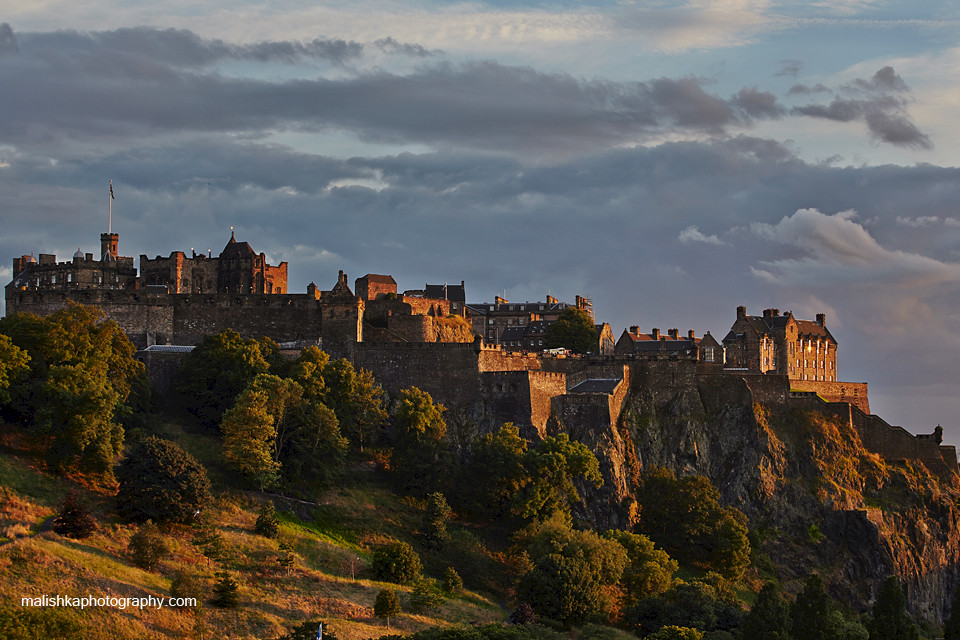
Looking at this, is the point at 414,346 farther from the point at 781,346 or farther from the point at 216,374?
the point at 781,346

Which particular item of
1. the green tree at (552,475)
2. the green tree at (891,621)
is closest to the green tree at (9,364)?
the green tree at (552,475)

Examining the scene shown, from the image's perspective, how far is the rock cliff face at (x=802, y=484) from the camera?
280 feet

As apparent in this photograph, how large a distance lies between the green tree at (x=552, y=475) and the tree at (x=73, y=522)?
91.3ft

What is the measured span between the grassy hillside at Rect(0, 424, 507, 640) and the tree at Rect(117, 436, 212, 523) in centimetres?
102

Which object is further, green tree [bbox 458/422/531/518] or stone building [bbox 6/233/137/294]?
stone building [bbox 6/233/137/294]

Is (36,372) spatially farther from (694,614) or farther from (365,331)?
(694,614)

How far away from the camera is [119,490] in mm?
60375

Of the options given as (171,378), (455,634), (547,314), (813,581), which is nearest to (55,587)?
(455,634)

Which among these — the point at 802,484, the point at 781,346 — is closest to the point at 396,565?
the point at 802,484

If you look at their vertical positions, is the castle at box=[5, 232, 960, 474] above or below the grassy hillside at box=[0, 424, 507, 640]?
above

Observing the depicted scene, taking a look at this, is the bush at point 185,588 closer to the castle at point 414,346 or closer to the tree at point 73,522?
the tree at point 73,522

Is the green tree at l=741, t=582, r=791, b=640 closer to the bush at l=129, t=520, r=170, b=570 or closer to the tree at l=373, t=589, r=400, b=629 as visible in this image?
the tree at l=373, t=589, r=400, b=629

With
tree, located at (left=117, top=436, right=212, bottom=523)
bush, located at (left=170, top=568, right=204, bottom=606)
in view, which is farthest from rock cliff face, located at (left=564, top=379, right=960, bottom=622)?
bush, located at (left=170, top=568, right=204, bottom=606)

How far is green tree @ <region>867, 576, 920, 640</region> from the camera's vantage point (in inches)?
2569
